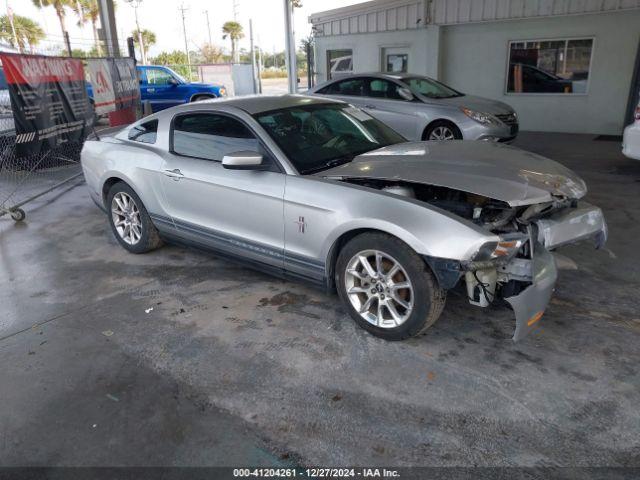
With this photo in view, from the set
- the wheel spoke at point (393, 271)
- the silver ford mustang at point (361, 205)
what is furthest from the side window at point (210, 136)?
the wheel spoke at point (393, 271)

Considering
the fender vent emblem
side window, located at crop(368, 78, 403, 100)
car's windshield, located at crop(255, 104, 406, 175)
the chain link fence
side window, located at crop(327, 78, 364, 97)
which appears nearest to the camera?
the fender vent emblem

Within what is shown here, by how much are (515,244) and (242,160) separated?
6.31ft

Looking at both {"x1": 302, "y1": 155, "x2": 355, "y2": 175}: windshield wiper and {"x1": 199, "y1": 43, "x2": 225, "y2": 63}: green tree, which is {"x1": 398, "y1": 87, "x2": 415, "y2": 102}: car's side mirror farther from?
{"x1": 199, "y1": 43, "x2": 225, "y2": 63}: green tree

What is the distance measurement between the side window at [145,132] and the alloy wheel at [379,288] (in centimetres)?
252

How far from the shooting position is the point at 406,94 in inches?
356

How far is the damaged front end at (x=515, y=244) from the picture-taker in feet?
9.67

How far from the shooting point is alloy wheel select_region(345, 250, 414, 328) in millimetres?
3223

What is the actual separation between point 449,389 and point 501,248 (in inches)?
34.7

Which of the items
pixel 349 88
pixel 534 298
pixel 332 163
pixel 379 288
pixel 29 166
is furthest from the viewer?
pixel 349 88

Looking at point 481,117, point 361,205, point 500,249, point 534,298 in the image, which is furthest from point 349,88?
point 534,298

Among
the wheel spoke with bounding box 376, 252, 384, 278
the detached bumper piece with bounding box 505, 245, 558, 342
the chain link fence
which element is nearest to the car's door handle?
the wheel spoke with bounding box 376, 252, 384, 278

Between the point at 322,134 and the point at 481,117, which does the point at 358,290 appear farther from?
the point at 481,117

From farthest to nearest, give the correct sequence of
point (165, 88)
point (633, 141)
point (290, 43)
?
point (165, 88), point (290, 43), point (633, 141)

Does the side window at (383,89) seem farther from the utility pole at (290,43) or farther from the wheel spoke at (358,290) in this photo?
the wheel spoke at (358,290)
